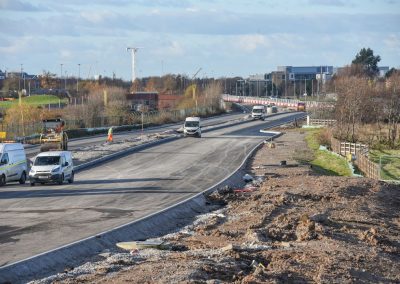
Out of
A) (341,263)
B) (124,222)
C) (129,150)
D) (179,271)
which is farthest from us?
(129,150)

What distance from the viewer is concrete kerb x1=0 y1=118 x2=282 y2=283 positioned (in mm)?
18703

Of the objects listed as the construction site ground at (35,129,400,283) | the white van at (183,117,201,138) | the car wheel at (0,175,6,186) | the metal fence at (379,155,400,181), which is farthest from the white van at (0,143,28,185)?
the white van at (183,117,201,138)

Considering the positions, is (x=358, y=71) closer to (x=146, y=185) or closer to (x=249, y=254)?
(x=146, y=185)

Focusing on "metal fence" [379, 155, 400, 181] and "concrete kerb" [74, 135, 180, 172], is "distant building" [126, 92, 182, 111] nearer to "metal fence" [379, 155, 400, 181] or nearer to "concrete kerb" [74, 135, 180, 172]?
"concrete kerb" [74, 135, 180, 172]

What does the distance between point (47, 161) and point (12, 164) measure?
5.62ft

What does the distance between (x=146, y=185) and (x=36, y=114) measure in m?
50.1

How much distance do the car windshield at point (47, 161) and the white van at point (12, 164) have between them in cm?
115

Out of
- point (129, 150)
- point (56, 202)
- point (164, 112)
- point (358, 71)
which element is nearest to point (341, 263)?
point (56, 202)

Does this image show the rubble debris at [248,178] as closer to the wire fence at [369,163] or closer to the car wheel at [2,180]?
the wire fence at [369,163]

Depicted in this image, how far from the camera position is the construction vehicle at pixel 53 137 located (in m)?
52.1

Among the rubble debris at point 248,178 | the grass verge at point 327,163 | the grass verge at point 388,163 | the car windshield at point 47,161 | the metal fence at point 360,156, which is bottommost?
the grass verge at point 388,163

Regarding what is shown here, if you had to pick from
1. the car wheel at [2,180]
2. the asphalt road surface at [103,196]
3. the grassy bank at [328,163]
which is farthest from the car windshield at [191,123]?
the car wheel at [2,180]

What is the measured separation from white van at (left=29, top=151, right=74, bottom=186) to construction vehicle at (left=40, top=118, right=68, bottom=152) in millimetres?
11299

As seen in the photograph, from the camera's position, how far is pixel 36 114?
285 ft
